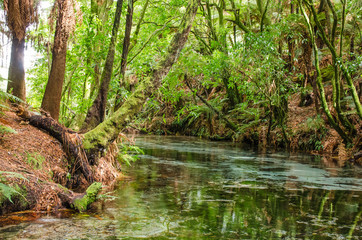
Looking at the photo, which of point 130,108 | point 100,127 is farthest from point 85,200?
point 130,108

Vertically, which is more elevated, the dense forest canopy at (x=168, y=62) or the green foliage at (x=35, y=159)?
the dense forest canopy at (x=168, y=62)

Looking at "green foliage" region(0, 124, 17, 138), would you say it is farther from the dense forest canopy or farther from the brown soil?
the dense forest canopy

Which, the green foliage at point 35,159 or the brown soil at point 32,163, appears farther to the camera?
the green foliage at point 35,159

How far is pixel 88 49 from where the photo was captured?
358 inches

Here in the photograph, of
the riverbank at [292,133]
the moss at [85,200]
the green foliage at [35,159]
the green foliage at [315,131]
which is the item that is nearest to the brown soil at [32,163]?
the green foliage at [35,159]

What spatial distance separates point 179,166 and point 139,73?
3.06 meters

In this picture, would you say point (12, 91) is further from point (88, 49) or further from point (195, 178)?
point (195, 178)

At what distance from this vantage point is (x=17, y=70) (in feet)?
25.2

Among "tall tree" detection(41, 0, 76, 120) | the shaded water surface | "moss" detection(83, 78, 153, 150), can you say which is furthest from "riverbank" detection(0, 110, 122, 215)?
"tall tree" detection(41, 0, 76, 120)

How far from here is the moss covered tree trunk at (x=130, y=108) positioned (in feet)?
21.1

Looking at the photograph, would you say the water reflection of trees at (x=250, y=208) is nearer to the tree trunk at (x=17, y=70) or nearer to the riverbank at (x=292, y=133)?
the riverbank at (x=292, y=133)

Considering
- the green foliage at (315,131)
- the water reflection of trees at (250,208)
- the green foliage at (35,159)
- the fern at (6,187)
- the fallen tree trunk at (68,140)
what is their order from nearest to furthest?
1. the fern at (6,187)
2. the water reflection of trees at (250,208)
3. the green foliage at (35,159)
4. the fallen tree trunk at (68,140)
5. the green foliage at (315,131)

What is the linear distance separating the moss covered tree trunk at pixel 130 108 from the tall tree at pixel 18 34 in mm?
2427

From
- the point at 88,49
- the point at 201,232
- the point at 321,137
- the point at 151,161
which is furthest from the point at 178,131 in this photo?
the point at 201,232
